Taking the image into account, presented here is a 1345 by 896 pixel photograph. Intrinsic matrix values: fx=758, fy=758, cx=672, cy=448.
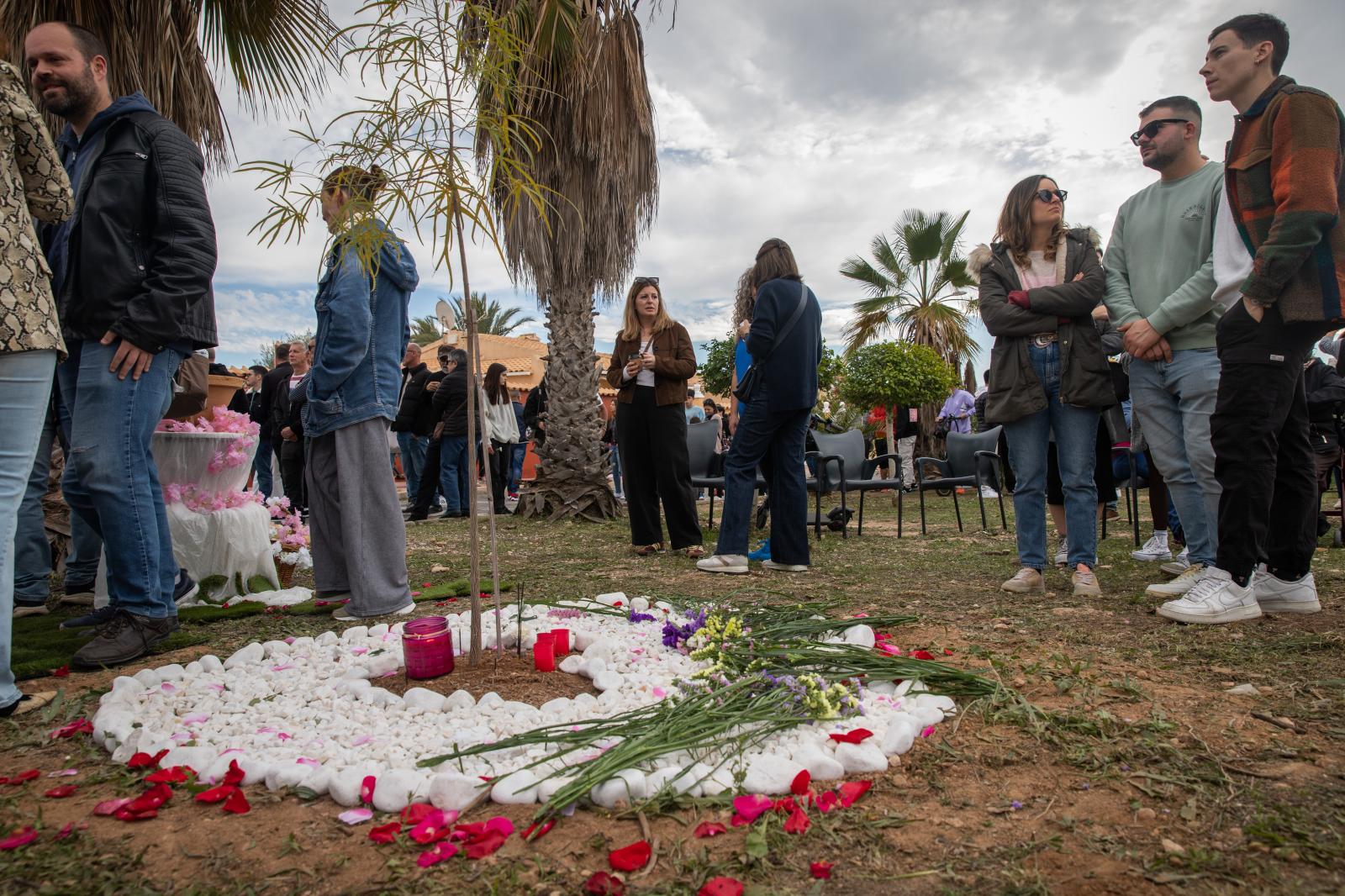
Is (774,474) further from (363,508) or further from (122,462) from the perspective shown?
(122,462)

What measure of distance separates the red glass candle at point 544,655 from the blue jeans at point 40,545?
2304mm

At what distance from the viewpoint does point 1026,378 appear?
10.8 ft

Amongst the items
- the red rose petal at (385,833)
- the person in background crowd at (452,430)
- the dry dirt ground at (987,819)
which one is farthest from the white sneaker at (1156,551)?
the person in background crowd at (452,430)

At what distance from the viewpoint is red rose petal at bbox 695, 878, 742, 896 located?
3.43 feet

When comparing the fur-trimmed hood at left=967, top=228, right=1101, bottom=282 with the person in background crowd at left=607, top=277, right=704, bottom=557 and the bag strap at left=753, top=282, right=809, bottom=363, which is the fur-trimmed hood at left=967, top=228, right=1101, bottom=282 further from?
the person in background crowd at left=607, top=277, right=704, bottom=557

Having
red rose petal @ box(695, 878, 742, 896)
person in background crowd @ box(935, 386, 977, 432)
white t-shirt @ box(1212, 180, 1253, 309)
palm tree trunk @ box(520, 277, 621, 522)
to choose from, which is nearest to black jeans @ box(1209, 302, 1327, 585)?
white t-shirt @ box(1212, 180, 1253, 309)

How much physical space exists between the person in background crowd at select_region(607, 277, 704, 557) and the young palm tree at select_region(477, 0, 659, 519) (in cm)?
180

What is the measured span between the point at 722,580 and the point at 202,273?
8.26 ft

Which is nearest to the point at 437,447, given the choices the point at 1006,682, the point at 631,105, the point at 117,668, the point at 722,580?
the point at 631,105

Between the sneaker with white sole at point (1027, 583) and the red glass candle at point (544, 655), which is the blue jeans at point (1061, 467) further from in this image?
the red glass candle at point (544, 655)

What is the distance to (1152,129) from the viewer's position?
3.08 meters

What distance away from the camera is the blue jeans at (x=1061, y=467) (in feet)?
10.7

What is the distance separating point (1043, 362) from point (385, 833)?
10.2 ft

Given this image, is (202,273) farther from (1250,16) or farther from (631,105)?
(631,105)
